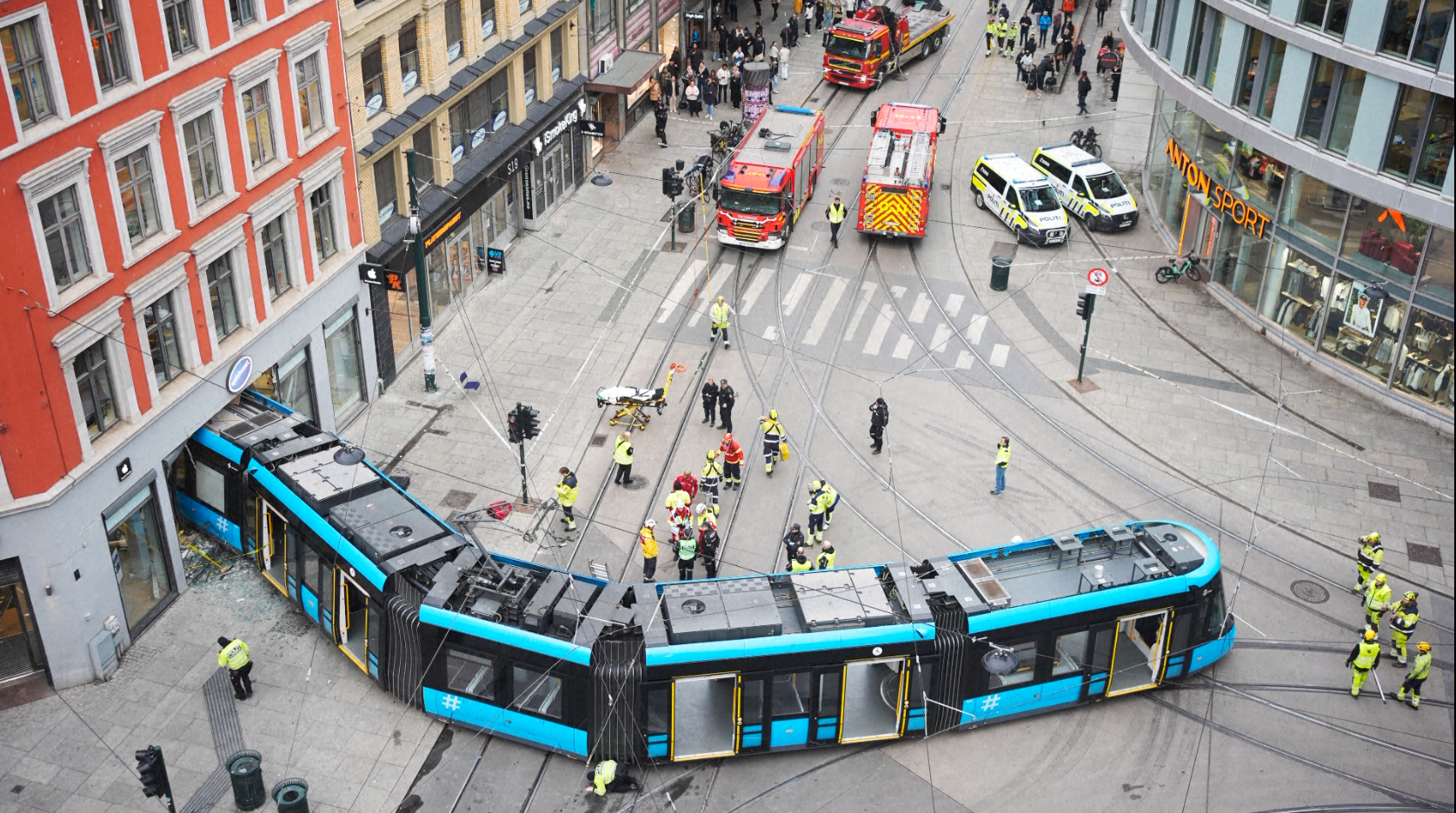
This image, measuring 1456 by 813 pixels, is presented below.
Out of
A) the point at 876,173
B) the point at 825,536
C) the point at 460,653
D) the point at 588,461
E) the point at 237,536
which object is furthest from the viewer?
the point at 876,173

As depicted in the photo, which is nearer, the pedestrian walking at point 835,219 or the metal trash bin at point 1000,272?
the metal trash bin at point 1000,272

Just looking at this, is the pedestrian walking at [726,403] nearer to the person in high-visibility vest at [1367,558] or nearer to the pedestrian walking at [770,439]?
the pedestrian walking at [770,439]

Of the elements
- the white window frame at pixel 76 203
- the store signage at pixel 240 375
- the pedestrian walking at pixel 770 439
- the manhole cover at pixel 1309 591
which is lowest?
the manhole cover at pixel 1309 591

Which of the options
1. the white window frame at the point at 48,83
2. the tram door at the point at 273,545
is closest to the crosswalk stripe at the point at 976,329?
the tram door at the point at 273,545

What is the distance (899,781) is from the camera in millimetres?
25000

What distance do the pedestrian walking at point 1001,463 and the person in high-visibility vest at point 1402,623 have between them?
8.77m

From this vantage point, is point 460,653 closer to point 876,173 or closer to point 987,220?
point 876,173

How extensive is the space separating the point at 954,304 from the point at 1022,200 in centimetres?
586

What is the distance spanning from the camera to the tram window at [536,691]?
79.3 feet

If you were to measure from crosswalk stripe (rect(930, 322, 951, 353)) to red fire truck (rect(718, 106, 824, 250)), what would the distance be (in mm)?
6928

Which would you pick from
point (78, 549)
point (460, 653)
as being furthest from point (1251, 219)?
point (78, 549)

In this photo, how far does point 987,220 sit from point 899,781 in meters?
26.8

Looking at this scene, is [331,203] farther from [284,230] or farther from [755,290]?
[755,290]

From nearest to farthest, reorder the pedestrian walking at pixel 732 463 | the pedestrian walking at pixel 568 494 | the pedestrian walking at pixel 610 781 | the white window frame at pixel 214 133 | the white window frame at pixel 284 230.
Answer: the pedestrian walking at pixel 610 781
the white window frame at pixel 214 133
the white window frame at pixel 284 230
the pedestrian walking at pixel 568 494
the pedestrian walking at pixel 732 463
